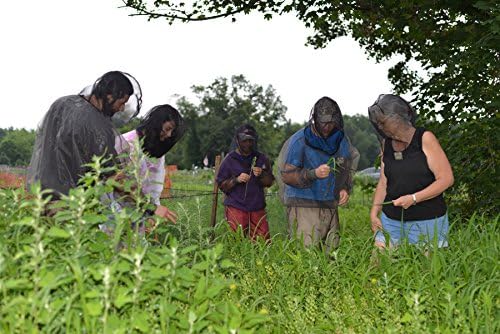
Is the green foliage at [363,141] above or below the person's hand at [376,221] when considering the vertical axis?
below

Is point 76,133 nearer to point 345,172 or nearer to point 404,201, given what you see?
point 404,201

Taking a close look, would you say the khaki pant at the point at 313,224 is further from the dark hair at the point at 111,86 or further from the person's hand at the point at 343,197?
the dark hair at the point at 111,86

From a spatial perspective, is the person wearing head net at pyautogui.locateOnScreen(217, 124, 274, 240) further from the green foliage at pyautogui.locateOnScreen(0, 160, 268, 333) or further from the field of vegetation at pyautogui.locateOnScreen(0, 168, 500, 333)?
the green foliage at pyautogui.locateOnScreen(0, 160, 268, 333)

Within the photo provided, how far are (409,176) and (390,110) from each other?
1.55 ft

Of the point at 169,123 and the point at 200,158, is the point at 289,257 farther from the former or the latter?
the point at 200,158

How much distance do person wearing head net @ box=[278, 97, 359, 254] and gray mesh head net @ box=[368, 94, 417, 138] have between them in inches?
41.8

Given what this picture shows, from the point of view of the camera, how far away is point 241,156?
24.2ft

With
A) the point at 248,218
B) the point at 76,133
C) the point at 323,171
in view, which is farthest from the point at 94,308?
the point at 248,218

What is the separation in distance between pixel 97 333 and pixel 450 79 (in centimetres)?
600

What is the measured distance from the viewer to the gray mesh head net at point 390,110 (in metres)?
4.81

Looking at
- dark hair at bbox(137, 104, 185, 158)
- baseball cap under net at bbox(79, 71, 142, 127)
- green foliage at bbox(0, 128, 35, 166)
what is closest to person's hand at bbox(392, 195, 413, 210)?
dark hair at bbox(137, 104, 185, 158)

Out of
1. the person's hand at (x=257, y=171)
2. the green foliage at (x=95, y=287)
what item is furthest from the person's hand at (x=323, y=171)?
the green foliage at (x=95, y=287)

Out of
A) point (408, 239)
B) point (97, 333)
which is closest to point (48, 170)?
point (97, 333)

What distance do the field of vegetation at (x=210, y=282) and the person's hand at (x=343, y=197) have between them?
0.42m
